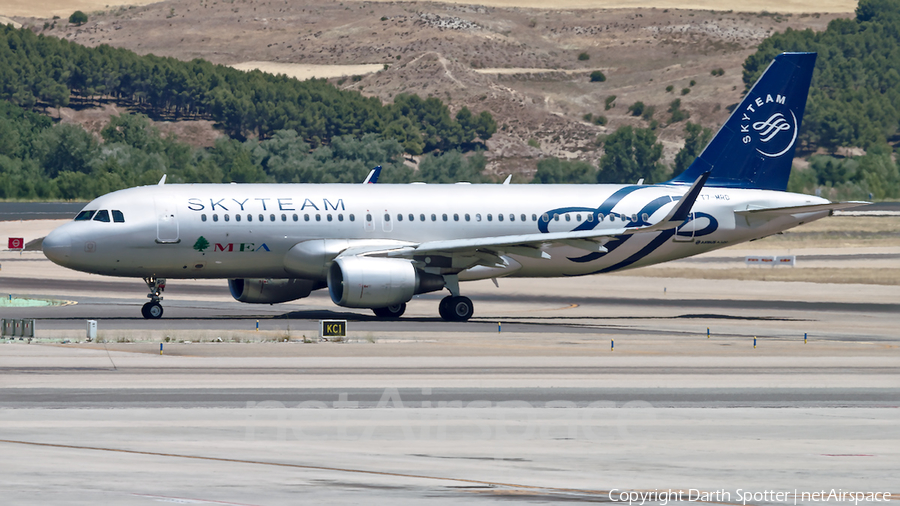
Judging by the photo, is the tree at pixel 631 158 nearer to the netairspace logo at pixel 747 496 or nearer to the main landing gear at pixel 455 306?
the main landing gear at pixel 455 306

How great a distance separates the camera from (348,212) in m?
41.4

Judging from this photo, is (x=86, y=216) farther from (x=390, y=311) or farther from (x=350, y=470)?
(x=350, y=470)

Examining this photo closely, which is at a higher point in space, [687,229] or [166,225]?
[687,229]

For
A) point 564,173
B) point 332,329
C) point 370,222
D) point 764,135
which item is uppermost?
point 564,173

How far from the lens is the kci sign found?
1347 inches

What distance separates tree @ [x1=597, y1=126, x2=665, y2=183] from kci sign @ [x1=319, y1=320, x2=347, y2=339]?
125 m

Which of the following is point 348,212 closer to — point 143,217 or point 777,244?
point 143,217

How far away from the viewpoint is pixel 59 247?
1538 inches

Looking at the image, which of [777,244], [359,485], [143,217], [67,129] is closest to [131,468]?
[359,485]

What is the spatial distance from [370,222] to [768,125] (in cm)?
1482

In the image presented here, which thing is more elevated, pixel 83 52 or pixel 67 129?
pixel 83 52

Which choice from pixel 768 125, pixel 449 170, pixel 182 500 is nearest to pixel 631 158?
pixel 449 170

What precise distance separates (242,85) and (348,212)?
15089cm

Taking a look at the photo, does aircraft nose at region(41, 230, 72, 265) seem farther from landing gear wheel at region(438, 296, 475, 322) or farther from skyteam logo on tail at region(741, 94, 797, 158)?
skyteam logo on tail at region(741, 94, 797, 158)
